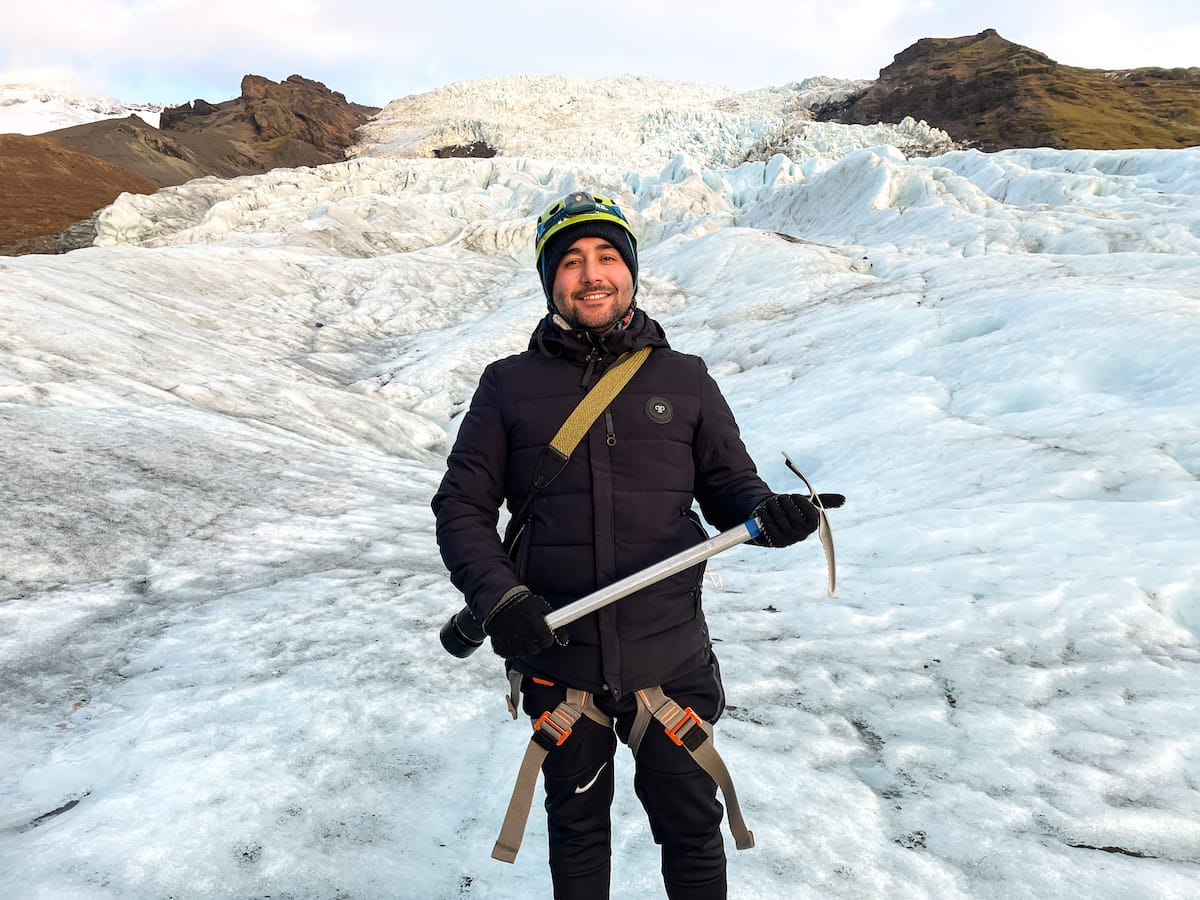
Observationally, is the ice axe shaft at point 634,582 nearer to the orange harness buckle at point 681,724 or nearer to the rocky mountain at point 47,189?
the orange harness buckle at point 681,724

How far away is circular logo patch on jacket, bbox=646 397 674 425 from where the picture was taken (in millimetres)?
2336

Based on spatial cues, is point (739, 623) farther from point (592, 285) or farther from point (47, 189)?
point (47, 189)

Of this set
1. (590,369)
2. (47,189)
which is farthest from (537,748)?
(47,189)

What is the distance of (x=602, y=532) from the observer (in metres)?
2.24

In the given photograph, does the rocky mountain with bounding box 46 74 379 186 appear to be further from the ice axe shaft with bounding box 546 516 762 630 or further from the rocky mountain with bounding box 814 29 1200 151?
the ice axe shaft with bounding box 546 516 762 630

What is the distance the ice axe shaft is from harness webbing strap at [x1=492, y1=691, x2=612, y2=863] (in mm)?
299

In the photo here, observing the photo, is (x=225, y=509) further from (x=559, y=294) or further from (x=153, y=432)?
(x=559, y=294)

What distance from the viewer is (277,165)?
275 feet

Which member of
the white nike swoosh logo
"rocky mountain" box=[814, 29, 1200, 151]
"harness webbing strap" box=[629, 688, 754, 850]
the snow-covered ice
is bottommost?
the snow-covered ice

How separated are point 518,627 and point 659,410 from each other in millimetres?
907

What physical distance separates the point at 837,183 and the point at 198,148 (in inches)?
3220

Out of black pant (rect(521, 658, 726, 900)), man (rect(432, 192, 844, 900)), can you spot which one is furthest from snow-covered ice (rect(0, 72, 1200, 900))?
man (rect(432, 192, 844, 900))

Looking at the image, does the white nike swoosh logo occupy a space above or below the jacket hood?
below

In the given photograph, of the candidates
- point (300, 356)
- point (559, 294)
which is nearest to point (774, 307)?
point (300, 356)
